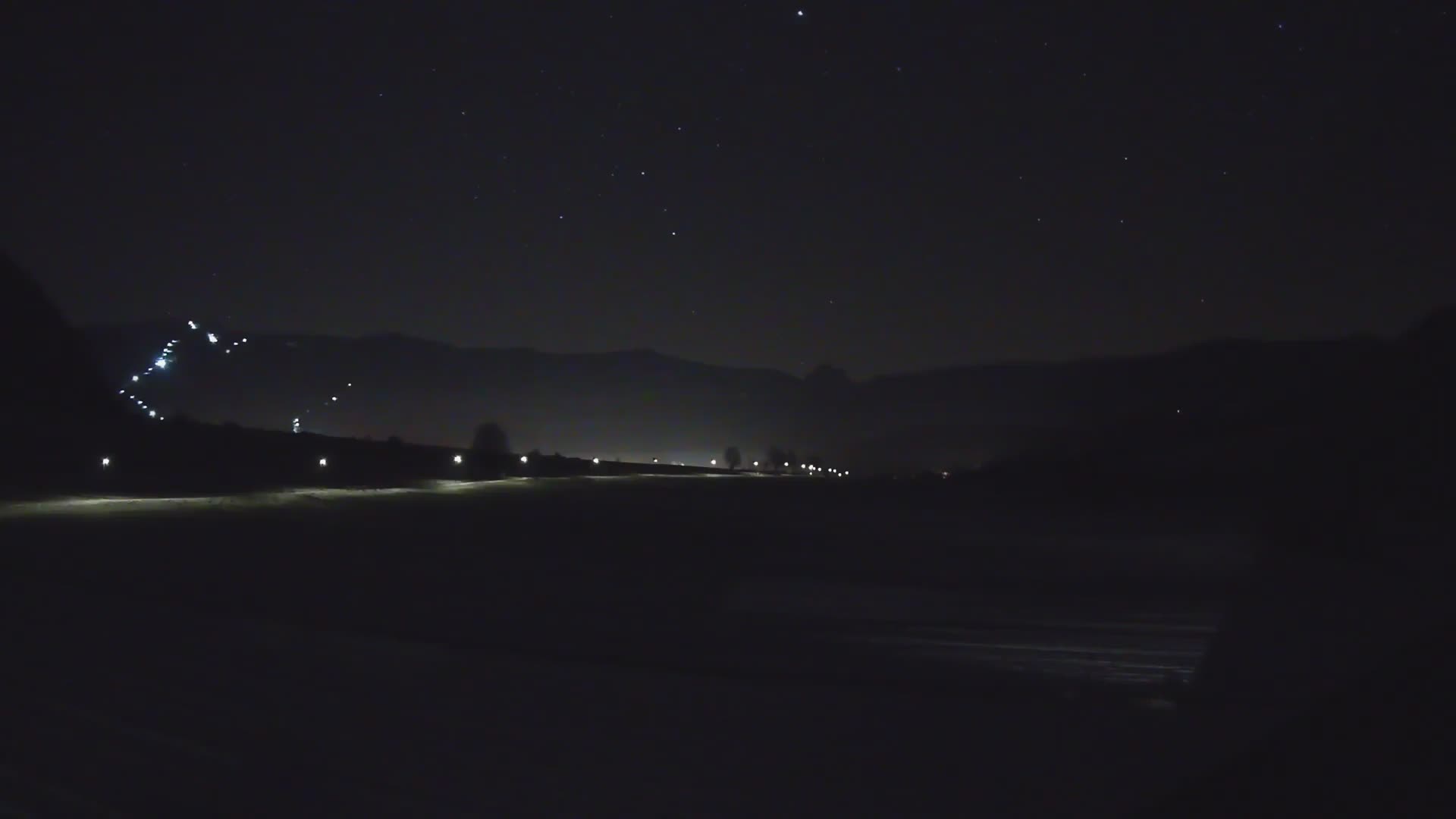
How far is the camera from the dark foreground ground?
5.99 metres

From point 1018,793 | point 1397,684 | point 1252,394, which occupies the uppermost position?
point 1252,394

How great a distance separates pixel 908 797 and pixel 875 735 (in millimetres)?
1164

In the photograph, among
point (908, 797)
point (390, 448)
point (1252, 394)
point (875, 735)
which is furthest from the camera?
point (390, 448)

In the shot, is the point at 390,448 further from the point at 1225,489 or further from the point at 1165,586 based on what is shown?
the point at 1165,586

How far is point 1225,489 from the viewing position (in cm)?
2505

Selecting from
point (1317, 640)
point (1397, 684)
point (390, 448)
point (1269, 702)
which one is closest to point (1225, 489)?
point (1317, 640)

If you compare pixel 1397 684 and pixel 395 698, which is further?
pixel 395 698

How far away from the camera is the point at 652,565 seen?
1628cm

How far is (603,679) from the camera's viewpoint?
8.59 meters

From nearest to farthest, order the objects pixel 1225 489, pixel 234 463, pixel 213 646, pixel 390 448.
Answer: pixel 213 646 < pixel 1225 489 < pixel 234 463 < pixel 390 448

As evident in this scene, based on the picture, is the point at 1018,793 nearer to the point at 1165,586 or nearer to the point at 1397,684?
the point at 1397,684

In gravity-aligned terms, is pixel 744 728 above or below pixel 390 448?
below

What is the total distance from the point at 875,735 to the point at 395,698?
290 centimetres

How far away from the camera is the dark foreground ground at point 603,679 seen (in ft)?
19.7
